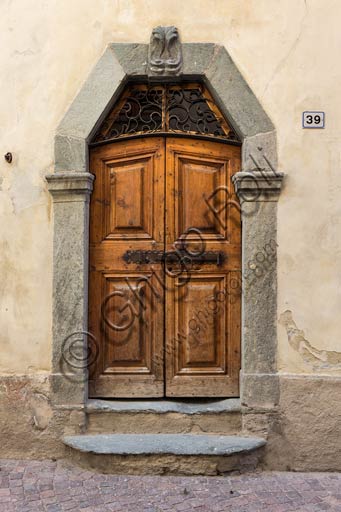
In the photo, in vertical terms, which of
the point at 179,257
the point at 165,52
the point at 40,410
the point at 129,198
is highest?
the point at 165,52

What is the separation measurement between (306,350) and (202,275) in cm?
100

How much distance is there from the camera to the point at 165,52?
4.30m

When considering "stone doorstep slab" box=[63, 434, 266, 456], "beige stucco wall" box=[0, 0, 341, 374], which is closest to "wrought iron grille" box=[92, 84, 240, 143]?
"beige stucco wall" box=[0, 0, 341, 374]

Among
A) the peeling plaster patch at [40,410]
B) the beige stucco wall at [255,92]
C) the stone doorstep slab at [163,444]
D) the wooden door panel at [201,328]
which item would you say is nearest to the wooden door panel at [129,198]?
the beige stucco wall at [255,92]

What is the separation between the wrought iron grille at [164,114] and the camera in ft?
14.6

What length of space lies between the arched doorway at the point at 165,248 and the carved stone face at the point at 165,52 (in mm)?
179

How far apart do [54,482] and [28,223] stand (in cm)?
195

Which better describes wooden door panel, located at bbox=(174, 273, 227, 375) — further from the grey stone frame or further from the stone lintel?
the stone lintel

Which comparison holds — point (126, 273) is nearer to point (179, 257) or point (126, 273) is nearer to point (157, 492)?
point (179, 257)

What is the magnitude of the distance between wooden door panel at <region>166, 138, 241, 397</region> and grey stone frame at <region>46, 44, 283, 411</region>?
18 centimetres

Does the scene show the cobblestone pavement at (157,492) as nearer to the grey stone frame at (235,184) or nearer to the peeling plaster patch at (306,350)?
the grey stone frame at (235,184)

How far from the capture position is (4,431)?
4.25 m

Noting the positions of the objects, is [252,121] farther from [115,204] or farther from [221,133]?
[115,204]

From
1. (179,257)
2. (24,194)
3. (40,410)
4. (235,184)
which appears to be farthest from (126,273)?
(40,410)
